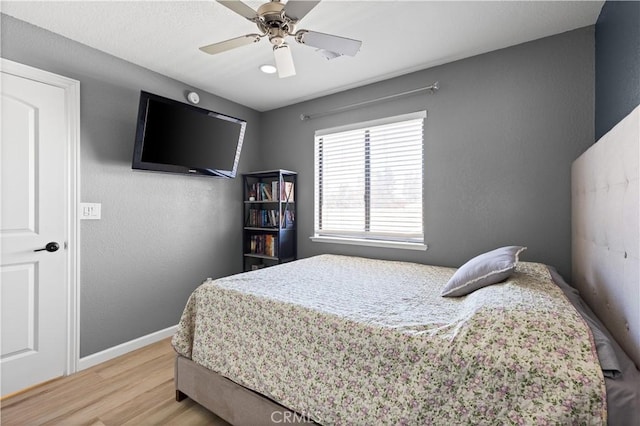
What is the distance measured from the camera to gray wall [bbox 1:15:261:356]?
2.29m

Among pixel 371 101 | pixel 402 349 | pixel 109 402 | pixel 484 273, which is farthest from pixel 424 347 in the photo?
pixel 371 101

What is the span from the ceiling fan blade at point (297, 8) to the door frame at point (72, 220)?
1.87 m

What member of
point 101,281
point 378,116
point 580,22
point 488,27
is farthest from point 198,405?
point 580,22

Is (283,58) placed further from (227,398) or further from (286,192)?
(227,398)

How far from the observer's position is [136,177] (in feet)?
8.73

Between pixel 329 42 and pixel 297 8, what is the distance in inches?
10.8

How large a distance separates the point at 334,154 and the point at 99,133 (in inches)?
84.6

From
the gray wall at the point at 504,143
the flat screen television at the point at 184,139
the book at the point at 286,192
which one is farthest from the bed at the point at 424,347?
the book at the point at 286,192

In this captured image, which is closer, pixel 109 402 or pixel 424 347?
pixel 424 347

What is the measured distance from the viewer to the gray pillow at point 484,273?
4.87 feet

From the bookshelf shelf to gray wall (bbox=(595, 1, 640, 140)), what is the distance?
8.75 feet

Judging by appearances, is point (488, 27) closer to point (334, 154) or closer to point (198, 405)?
point (334, 154)

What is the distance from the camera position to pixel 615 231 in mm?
1188

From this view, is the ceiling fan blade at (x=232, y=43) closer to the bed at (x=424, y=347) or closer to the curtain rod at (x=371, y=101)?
the bed at (x=424, y=347)
